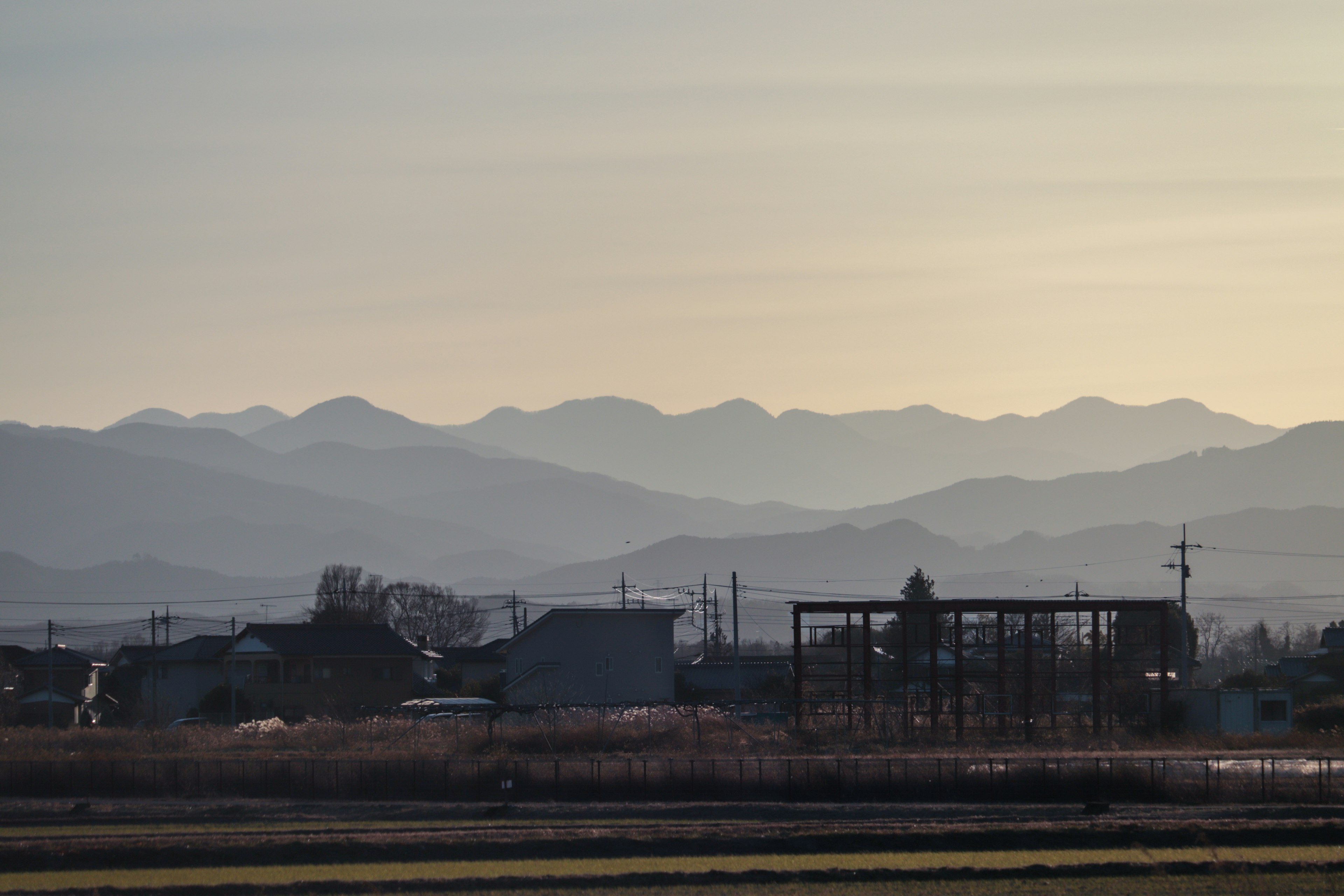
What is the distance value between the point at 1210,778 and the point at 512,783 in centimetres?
2123

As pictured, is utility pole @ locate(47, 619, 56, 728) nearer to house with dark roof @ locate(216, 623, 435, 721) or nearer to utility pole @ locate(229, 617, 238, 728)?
utility pole @ locate(229, 617, 238, 728)

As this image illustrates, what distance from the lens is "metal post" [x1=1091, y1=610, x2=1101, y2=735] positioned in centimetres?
5416

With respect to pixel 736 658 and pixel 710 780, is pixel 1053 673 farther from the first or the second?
pixel 710 780

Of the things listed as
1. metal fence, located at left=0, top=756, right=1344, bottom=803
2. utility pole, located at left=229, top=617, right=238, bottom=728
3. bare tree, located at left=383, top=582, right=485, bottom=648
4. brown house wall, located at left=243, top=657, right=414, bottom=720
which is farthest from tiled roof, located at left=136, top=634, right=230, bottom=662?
metal fence, located at left=0, top=756, right=1344, bottom=803

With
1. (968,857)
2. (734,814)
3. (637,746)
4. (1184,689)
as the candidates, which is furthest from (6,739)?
(1184,689)

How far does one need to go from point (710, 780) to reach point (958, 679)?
19331mm

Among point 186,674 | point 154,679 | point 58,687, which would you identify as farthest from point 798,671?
point 58,687

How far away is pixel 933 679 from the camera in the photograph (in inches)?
2120

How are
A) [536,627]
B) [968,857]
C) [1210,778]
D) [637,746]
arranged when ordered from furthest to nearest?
[536,627]
[637,746]
[1210,778]
[968,857]

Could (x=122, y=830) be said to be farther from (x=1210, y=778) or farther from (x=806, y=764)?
(x=1210, y=778)

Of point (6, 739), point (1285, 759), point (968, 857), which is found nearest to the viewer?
point (968, 857)

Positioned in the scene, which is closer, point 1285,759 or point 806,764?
point 806,764

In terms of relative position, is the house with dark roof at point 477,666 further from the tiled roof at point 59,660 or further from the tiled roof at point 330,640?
the tiled roof at point 59,660

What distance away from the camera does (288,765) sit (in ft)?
129
